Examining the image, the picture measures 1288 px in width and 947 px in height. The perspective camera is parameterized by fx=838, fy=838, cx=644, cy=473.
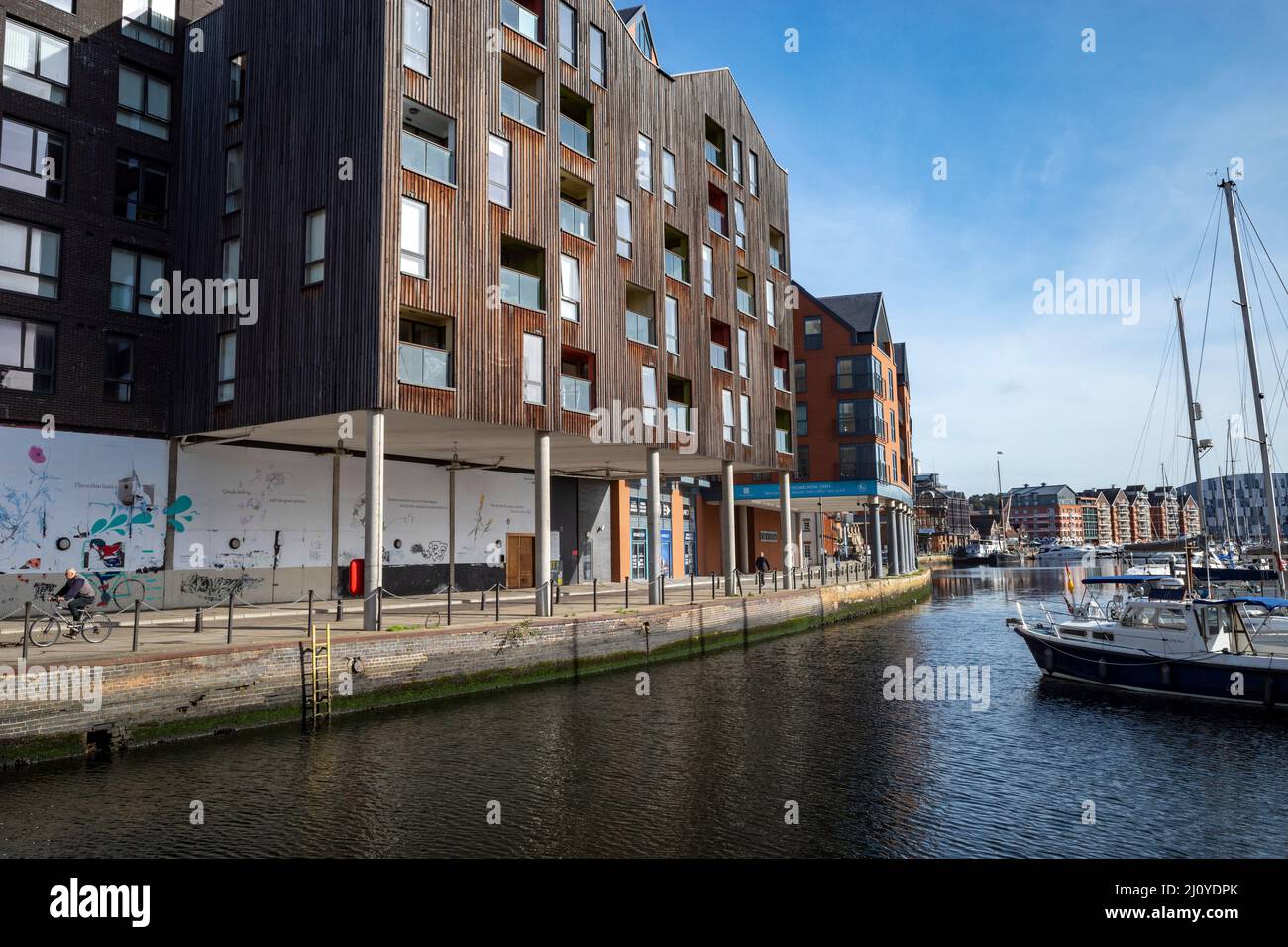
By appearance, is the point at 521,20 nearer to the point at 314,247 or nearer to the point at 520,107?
the point at 520,107

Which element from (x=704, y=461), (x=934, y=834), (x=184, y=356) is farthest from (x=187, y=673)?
(x=704, y=461)

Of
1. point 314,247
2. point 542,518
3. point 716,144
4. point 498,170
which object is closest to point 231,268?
point 314,247

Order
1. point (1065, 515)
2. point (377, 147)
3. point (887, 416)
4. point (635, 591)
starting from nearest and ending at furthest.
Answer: point (377, 147) → point (635, 591) → point (887, 416) → point (1065, 515)

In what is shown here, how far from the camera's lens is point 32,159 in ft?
74.2

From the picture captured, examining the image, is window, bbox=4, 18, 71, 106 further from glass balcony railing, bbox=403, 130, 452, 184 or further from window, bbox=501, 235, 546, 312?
window, bbox=501, 235, 546, 312

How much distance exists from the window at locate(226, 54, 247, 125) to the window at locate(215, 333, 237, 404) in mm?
6281

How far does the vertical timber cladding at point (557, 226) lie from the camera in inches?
825

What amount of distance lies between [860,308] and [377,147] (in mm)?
46331

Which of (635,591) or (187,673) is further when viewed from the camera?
(635,591)

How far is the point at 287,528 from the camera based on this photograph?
85.6 feet

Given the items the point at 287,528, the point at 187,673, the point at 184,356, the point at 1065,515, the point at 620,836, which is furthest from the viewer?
the point at 1065,515

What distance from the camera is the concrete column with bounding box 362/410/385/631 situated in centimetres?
1852

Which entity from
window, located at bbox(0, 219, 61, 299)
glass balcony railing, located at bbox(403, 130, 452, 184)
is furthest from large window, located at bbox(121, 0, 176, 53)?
glass balcony railing, located at bbox(403, 130, 452, 184)
